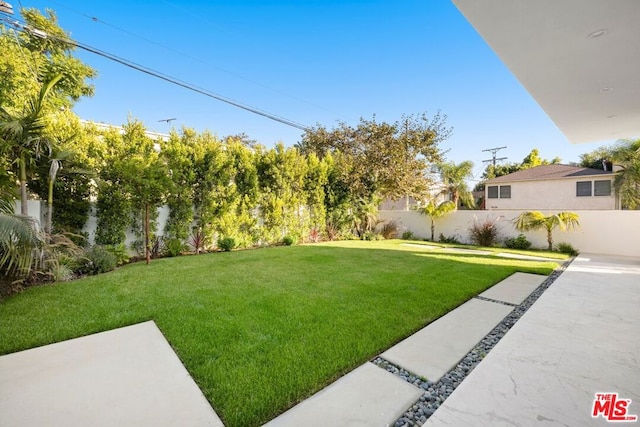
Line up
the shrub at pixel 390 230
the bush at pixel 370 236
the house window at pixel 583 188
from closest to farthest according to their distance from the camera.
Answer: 1. the bush at pixel 370 236
2. the shrub at pixel 390 230
3. the house window at pixel 583 188

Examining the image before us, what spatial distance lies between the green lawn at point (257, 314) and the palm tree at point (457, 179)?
619 inches

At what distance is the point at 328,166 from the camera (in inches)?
437

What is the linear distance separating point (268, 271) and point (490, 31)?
4.79 meters

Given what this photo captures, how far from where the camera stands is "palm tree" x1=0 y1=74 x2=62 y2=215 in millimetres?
4246

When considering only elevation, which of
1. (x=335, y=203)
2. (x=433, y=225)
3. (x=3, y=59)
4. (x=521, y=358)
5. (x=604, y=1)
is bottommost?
(x=521, y=358)

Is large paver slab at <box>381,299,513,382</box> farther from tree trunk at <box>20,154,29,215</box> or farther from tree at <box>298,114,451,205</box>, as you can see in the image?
tree at <box>298,114,451,205</box>

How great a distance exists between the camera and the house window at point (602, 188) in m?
14.2

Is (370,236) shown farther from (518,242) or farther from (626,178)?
(626,178)

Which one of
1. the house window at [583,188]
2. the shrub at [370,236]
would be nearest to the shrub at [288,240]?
the shrub at [370,236]

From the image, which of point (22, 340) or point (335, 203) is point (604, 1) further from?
point (335, 203)

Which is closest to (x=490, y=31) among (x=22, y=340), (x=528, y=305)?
(x=528, y=305)

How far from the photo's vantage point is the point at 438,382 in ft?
6.66
